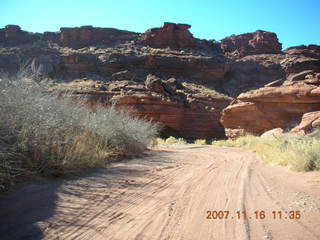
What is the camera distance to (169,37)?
54.0 meters

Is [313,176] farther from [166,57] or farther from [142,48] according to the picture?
[142,48]

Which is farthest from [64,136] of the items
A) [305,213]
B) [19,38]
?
[19,38]

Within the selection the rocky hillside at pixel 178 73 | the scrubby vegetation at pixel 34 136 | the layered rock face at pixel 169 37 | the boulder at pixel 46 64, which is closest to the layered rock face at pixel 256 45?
the rocky hillside at pixel 178 73

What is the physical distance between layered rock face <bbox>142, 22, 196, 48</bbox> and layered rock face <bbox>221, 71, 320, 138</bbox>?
117 feet

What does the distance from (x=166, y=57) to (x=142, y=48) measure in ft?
25.6

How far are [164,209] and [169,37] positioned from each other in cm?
5369

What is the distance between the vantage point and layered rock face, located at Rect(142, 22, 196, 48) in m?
53.5

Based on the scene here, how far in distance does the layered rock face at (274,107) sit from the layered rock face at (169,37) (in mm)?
35709

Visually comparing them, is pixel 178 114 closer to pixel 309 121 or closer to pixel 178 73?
pixel 309 121

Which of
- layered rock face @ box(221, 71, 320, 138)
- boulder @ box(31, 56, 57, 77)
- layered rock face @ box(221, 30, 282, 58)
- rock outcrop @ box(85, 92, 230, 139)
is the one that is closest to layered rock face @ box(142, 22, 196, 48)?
layered rock face @ box(221, 30, 282, 58)

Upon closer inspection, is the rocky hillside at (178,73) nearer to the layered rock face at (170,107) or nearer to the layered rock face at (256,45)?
the layered rock face at (170,107)

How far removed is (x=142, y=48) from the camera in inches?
1965

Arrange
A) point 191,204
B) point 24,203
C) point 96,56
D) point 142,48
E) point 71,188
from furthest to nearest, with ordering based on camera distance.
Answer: point 142,48
point 96,56
point 71,188
point 191,204
point 24,203

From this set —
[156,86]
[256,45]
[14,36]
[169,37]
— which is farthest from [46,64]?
[256,45]
